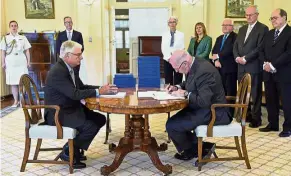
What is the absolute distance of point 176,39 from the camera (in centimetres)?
546

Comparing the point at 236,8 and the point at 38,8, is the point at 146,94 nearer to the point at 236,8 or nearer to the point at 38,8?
the point at 236,8

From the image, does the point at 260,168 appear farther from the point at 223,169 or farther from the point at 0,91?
the point at 0,91

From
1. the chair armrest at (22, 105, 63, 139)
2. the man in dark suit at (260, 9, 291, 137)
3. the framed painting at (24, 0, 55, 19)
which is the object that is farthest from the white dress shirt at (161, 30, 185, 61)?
the framed painting at (24, 0, 55, 19)

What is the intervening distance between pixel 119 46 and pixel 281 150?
994 centimetres

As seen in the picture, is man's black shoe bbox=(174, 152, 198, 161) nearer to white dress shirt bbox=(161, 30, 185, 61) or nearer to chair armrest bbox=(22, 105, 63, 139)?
chair armrest bbox=(22, 105, 63, 139)

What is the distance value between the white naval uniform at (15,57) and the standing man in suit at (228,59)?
148 inches

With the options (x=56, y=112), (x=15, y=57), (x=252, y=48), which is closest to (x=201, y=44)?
(x=252, y=48)

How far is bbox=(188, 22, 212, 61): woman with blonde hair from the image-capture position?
5.42 m

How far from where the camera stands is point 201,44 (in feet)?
17.9

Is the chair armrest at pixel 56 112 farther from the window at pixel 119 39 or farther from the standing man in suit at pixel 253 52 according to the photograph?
the window at pixel 119 39

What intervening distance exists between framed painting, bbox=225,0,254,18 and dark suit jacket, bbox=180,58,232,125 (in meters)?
4.89

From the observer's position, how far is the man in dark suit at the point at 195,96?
3.10 meters

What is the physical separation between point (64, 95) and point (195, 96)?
1.24 metres

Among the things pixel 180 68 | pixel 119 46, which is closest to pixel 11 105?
pixel 180 68
